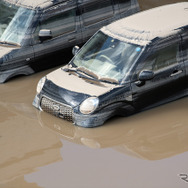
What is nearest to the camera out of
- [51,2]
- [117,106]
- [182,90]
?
[117,106]

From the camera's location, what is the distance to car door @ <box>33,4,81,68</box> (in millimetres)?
12969

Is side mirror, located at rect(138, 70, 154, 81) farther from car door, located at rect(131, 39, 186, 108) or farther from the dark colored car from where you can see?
the dark colored car

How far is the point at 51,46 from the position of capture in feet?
43.0

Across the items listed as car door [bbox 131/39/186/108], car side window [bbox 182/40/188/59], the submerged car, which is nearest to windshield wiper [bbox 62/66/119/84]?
the submerged car

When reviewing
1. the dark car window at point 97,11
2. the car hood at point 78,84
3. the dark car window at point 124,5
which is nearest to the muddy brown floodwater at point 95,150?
the car hood at point 78,84

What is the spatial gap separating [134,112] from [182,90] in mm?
1044

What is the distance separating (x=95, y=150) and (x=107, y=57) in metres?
1.88

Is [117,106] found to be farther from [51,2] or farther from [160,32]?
[51,2]

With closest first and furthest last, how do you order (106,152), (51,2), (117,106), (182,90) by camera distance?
(106,152)
(117,106)
(182,90)
(51,2)

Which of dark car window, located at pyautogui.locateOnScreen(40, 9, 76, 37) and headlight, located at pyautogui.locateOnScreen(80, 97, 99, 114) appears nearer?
headlight, located at pyautogui.locateOnScreen(80, 97, 99, 114)

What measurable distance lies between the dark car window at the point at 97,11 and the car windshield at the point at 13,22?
1232 mm

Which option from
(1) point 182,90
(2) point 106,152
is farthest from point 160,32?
(2) point 106,152

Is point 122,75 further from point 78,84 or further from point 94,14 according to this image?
point 94,14

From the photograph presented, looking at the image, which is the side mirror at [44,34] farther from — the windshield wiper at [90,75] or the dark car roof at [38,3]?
the windshield wiper at [90,75]
